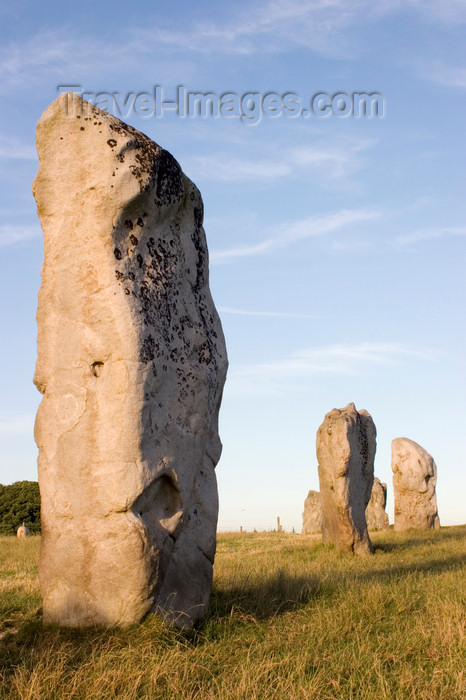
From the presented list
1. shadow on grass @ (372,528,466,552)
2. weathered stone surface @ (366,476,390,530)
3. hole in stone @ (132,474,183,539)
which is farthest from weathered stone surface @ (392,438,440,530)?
hole in stone @ (132,474,183,539)

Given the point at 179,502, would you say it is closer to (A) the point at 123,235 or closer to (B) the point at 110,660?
(B) the point at 110,660

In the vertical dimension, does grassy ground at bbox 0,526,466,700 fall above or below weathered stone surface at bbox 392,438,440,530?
below

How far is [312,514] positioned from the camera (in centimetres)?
2648

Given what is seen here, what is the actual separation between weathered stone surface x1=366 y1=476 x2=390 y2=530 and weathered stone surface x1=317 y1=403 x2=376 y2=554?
9.80m

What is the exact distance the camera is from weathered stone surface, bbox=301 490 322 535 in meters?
26.0

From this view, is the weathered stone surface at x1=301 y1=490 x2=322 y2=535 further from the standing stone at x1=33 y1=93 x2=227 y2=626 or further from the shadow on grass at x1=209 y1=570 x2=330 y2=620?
the standing stone at x1=33 y1=93 x2=227 y2=626

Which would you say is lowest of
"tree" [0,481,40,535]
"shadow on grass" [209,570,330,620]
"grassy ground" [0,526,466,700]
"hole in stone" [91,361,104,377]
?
"grassy ground" [0,526,466,700]

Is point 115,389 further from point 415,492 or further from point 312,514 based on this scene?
point 312,514

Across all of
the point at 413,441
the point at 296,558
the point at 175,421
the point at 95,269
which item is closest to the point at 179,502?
the point at 175,421

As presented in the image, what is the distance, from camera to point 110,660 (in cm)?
518

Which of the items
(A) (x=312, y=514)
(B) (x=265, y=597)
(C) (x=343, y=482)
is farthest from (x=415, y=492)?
(B) (x=265, y=597)

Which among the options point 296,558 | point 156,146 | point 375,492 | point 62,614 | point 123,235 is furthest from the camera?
point 375,492

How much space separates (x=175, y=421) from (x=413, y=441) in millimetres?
17446

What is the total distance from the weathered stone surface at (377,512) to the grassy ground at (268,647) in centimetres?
1634
